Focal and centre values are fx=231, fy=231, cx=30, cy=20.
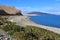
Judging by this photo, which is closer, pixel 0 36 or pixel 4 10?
pixel 0 36

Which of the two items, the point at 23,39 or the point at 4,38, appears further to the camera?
the point at 23,39

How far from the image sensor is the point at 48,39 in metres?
14.5

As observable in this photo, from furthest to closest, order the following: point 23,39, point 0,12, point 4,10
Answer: point 4,10 < point 0,12 < point 23,39

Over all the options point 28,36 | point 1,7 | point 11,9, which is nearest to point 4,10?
point 1,7

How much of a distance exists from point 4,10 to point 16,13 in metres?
9.36

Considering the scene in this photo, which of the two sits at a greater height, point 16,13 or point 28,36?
point 28,36

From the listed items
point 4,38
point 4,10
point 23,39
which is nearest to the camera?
point 4,38

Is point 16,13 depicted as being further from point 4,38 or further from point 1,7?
point 4,38

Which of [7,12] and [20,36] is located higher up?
[20,36]

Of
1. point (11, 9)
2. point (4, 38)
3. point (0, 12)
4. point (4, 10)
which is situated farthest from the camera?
point (11, 9)

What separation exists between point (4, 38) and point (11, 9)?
5487 cm

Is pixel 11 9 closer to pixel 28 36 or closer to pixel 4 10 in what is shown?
pixel 4 10

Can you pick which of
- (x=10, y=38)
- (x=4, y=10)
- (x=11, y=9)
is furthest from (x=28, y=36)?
(x=11, y=9)

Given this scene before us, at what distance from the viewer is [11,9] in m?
67.3
